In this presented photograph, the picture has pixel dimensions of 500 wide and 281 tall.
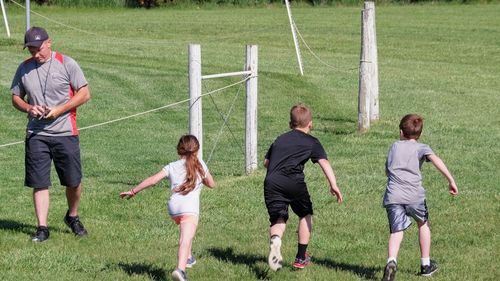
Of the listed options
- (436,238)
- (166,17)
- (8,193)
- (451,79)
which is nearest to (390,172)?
(436,238)

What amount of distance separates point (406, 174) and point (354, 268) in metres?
0.93

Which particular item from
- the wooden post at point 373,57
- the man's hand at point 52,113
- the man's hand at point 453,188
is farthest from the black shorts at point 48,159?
the wooden post at point 373,57

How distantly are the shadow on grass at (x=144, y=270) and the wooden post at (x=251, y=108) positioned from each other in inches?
185

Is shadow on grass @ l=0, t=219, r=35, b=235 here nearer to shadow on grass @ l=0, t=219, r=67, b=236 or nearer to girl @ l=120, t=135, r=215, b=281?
shadow on grass @ l=0, t=219, r=67, b=236

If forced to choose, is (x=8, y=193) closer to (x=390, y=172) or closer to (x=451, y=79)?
(x=390, y=172)

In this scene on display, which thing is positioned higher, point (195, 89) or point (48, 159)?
point (195, 89)

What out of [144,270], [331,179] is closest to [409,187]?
[331,179]

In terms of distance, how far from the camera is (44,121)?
9227 millimetres

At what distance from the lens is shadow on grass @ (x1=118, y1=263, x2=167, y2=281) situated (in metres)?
7.93

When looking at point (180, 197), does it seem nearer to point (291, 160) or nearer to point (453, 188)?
point (291, 160)

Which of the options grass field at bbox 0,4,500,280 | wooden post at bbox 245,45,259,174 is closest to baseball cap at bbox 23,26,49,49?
grass field at bbox 0,4,500,280

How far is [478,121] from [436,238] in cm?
879

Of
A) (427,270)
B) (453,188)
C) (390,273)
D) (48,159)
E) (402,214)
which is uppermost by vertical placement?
(453,188)

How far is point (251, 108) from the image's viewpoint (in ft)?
41.9
